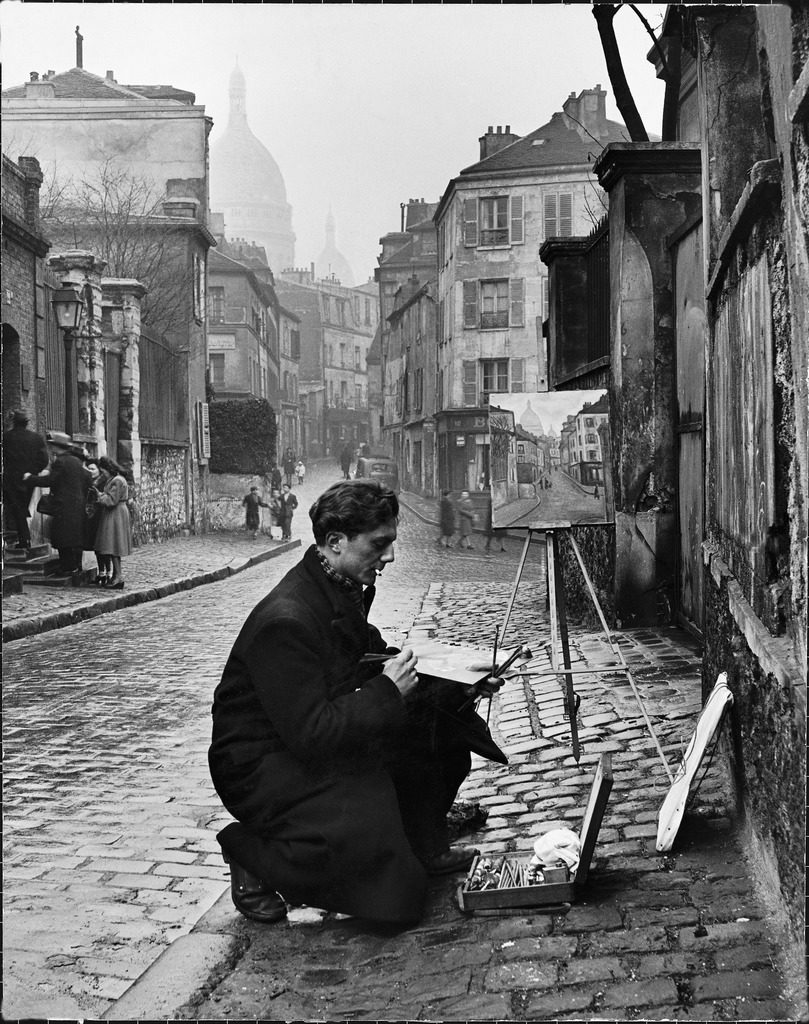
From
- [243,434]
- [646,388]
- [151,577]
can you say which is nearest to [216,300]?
[151,577]

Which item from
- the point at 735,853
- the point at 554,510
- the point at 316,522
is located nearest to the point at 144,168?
the point at 554,510

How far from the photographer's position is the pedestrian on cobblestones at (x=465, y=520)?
665 centimetres

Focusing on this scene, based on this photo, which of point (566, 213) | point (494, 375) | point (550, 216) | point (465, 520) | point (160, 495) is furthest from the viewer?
point (160, 495)

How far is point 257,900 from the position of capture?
3.70 metres

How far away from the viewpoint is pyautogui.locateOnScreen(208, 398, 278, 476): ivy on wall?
358 inches

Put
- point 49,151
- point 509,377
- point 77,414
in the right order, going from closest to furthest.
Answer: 1. point 509,377
2. point 49,151
3. point 77,414

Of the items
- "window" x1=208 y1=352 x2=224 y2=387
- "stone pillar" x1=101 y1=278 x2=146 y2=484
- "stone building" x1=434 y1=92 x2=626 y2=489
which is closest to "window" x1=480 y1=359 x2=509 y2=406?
"stone building" x1=434 y1=92 x2=626 y2=489

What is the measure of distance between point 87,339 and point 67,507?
3.87 meters

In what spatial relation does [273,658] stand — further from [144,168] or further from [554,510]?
[144,168]

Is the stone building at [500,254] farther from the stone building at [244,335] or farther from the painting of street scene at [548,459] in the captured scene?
the stone building at [244,335]

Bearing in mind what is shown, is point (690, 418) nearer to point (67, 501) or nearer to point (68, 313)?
point (67, 501)

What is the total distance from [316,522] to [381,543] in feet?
0.74

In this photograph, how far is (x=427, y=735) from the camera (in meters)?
3.81

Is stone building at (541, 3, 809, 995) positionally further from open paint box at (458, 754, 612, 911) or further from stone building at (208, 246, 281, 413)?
stone building at (208, 246, 281, 413)
